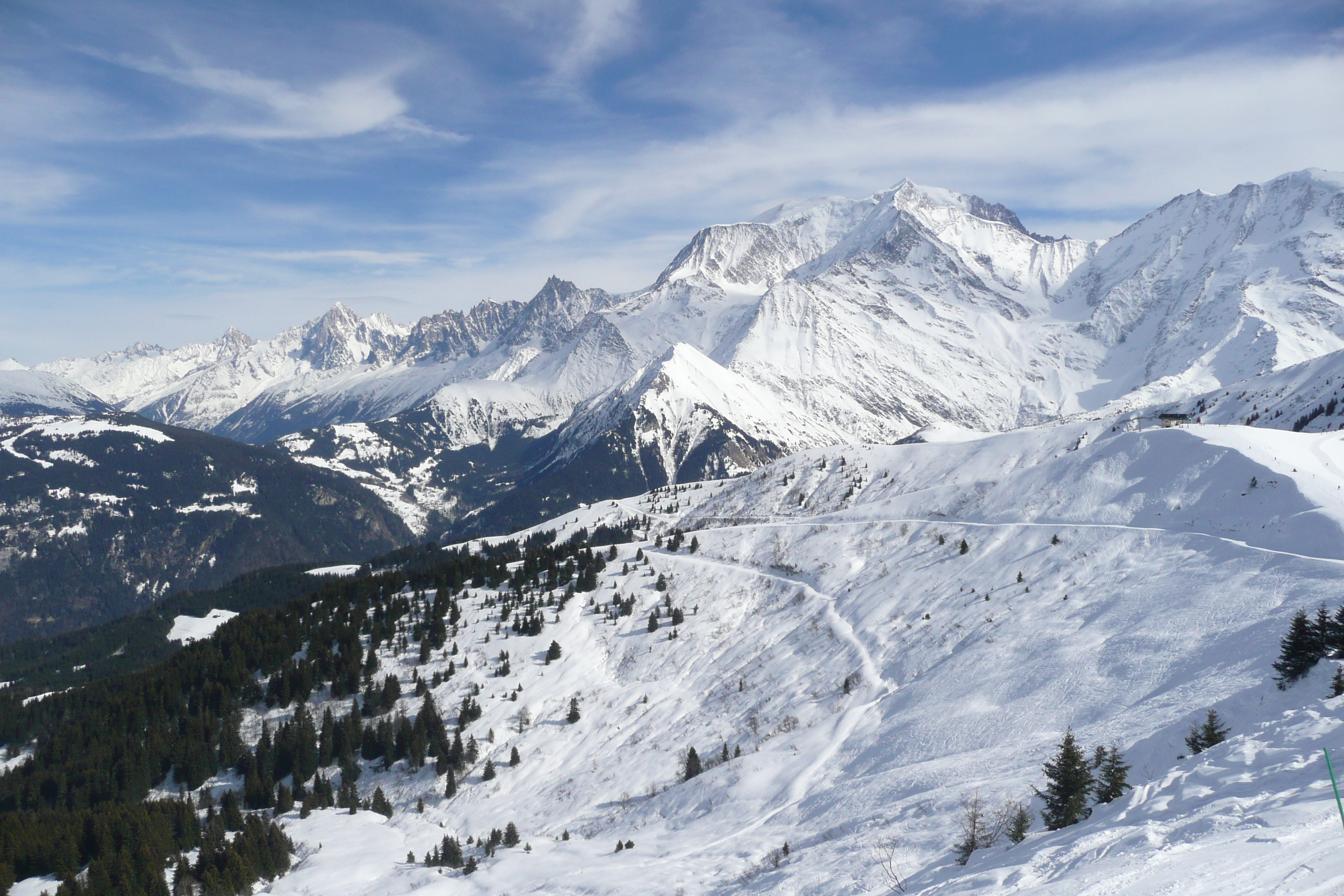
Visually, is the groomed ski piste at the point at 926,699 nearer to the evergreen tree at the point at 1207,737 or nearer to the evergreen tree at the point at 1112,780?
the evergreen tree at the point at 1207,737

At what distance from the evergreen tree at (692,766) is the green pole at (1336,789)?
159 feet

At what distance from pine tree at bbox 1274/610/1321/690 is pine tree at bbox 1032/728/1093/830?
15485mm

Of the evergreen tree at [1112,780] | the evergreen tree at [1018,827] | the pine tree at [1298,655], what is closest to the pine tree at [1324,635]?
the pine tree at [1298,655]

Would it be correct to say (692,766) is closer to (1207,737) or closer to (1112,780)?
(1112,780)

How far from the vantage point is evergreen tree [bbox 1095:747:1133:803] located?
3119cm

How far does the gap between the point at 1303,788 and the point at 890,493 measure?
122604mm

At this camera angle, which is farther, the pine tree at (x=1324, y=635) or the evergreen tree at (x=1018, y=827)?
the pine tree at (x=1324, y=635)

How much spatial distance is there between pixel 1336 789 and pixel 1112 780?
15323mm

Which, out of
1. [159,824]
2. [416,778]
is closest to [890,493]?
[416,778]

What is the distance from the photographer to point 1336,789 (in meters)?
17.6

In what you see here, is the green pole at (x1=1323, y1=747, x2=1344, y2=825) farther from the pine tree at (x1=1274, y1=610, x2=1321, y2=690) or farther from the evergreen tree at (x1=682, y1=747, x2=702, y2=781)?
the evergreen tree at (x1=682, y1=747, x2=702, y2=781)

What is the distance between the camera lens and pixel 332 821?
253 feet

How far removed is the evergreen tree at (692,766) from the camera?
66.4 meters

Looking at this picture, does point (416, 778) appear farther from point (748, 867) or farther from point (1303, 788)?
point (1303, 788)
